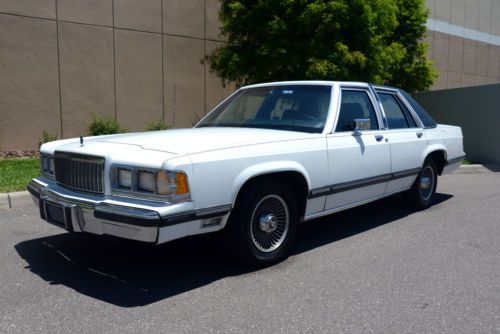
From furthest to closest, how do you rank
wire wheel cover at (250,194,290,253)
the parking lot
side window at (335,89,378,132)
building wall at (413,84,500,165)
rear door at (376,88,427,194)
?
building wall at (413,84,500,165) < rear door at (376,88,427,194) < side window at (335,89,378,132) < wire wheel cover at (250,194,290,253) < the parking lot

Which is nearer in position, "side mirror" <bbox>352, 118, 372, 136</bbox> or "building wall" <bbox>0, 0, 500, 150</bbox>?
"side mirror" <bbox>352, 118, 372, 136</bbox>

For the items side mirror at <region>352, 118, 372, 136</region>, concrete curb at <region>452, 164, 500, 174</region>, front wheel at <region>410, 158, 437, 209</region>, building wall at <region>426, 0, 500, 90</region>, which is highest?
building wall at <region>426, 0, 500, 90</region>

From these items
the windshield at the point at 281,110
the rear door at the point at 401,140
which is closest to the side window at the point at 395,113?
the rear door at the point at 401,140

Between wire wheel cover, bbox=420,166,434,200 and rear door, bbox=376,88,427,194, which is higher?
rear door, bbox=376,88,427,194

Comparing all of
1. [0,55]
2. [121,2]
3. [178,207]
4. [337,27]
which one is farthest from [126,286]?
[121,2]

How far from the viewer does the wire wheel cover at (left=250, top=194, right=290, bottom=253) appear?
414cm

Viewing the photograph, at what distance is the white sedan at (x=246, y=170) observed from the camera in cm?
352

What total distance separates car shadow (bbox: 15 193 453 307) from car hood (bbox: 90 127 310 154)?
3.00ft

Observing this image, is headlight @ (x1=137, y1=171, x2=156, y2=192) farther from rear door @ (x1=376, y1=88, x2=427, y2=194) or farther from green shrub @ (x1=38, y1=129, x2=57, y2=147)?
green shrub @ (x1=38, y1=129, x2=57, y2=147)

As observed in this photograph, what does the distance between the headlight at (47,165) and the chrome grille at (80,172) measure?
0.26m

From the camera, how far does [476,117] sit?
1295cm

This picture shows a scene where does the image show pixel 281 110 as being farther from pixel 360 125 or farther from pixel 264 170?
pixel 264 170

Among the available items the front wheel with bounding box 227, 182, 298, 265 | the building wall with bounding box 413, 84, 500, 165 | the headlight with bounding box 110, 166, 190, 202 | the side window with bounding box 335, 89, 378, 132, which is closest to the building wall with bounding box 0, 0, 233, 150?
the building wall with bounding box 413, 84, 500, 165

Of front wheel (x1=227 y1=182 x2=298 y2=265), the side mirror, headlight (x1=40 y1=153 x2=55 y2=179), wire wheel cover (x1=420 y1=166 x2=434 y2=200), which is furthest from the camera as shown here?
wire wheel cover (x1=420 y1=166 x2=434 y2=200)
